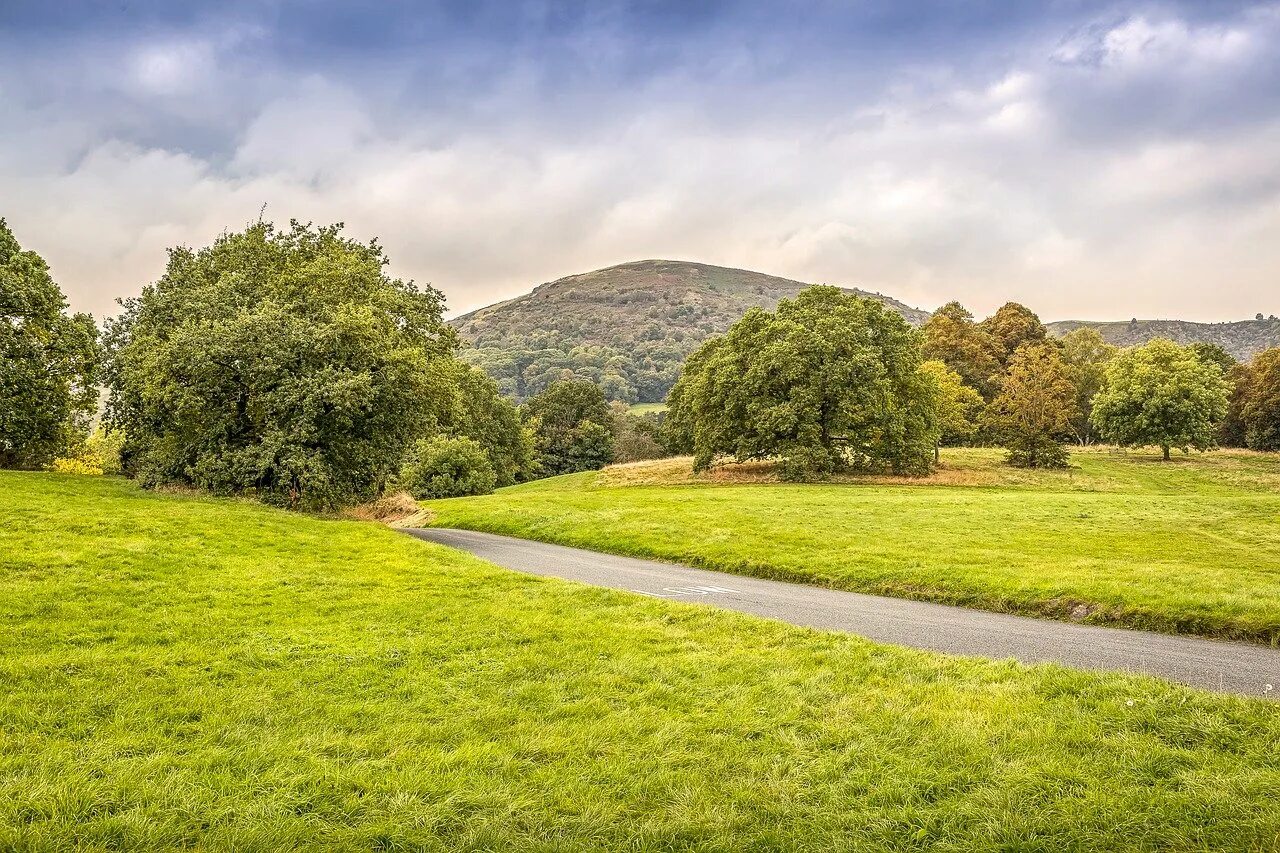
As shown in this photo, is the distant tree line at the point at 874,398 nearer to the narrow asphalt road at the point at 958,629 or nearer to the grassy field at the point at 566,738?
the narrow asphalt road at the point at 958,629

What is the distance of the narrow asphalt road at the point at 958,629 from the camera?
9867mm

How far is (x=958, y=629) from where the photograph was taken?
490 inches

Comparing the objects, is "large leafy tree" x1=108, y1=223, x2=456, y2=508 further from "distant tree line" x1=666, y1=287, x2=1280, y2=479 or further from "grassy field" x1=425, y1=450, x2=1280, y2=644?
"distant tree line" x1=666, y1=287, x2=1280, y2=479

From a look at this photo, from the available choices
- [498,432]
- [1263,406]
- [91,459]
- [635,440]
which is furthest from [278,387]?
[1263,406]

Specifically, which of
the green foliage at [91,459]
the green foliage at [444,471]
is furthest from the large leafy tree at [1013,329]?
the green foliage at [91,459]

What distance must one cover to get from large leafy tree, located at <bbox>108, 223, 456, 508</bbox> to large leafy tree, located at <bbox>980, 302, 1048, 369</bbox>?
71.2m

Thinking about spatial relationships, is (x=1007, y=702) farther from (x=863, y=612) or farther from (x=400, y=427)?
(x=400, y=427)

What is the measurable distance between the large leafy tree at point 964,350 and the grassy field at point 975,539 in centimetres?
3324

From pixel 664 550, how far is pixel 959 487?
2834cm

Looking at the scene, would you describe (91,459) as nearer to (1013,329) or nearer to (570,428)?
(570,428)

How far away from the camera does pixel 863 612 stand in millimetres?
13820

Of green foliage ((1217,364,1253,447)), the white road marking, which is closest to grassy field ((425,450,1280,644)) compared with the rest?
the white road marking

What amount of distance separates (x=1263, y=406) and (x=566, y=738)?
87.3m

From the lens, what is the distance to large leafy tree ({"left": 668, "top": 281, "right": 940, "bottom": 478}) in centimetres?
4559
